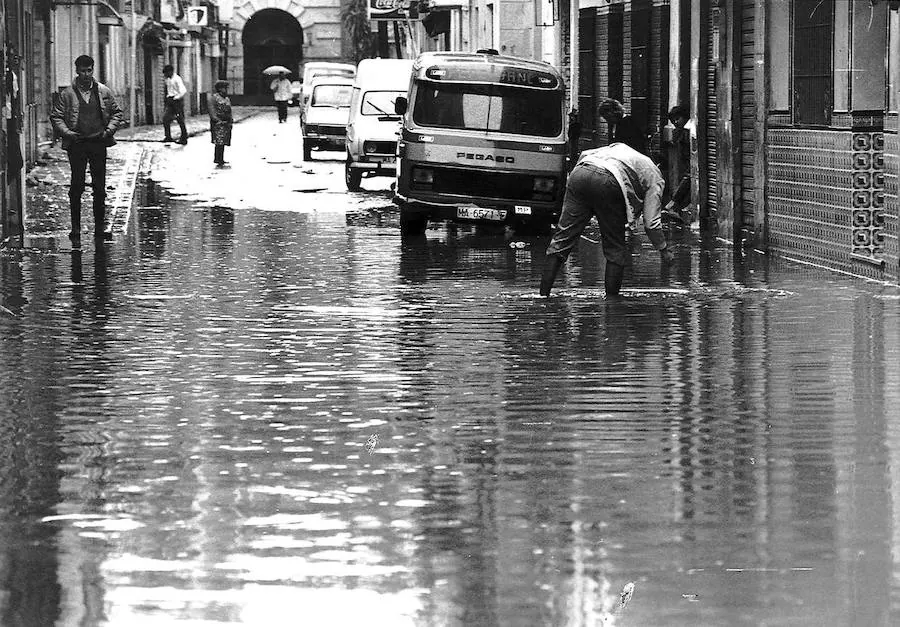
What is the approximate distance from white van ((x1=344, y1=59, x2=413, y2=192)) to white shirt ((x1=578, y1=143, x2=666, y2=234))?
1529cm

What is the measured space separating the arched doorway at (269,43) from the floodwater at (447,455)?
Answer: 74.8 metres

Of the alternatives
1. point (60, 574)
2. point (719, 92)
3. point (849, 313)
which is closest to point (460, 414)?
point (60, 574)

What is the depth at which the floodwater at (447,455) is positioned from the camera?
6.05m

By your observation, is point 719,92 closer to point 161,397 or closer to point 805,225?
point 805,225

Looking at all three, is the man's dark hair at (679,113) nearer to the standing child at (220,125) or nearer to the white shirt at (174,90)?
the standing child at (220,125)

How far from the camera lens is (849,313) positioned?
14.2 metres

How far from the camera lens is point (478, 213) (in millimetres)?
22203

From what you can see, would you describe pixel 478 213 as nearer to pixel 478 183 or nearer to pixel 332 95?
pixel 478 183

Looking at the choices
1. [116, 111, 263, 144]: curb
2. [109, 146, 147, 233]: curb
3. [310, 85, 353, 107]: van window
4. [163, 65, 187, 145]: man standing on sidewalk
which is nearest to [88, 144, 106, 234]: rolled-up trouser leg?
[109, 146, 147, 233]: curb

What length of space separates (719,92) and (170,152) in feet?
78.8

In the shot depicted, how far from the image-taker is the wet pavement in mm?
6070

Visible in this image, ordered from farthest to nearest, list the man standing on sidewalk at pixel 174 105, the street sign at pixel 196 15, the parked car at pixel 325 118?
the street sign at pixel 196 15, the man standing on sidewalk at pixel 174 105, the parked car at pixel 325 118

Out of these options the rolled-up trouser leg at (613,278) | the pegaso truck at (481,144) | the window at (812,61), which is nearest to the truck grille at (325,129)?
the pegaso truck at (481,144)

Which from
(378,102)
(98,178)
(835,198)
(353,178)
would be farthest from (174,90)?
(835,198)
